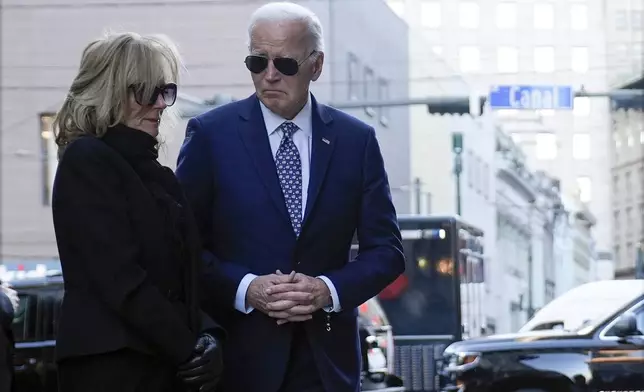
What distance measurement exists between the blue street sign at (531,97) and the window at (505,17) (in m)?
81.2

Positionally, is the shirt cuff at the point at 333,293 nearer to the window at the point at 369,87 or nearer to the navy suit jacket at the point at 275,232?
the navy suit jacket at the point at 275,232

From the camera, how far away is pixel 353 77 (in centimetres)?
3600

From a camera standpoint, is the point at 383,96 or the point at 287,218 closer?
the point at 287,218

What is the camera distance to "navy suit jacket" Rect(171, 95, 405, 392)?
3908 millimetres

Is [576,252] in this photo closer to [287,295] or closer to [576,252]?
[576,252]

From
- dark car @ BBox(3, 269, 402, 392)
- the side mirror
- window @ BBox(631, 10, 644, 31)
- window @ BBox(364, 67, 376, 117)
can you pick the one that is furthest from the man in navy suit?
window @ BBox(631, 10, 644, 31)

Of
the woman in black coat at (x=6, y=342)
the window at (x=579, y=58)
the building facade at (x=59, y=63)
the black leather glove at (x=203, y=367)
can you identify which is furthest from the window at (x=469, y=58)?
the black leather glove at (x=203, y=367)

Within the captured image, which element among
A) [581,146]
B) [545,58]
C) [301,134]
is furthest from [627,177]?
[301,134]

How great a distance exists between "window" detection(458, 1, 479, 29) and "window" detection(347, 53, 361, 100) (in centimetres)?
6502

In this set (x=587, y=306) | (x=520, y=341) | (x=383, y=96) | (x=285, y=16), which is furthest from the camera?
(x=383, y=96)

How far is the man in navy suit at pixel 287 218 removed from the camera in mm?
3891

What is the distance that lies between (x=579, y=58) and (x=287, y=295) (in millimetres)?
115432

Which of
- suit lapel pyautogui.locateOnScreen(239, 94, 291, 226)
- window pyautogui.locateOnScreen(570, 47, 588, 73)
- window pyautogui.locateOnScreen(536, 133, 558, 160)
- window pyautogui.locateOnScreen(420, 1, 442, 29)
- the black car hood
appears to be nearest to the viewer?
suit lapel pyautogui.locateOnScreen(239, 94, 291, 226)

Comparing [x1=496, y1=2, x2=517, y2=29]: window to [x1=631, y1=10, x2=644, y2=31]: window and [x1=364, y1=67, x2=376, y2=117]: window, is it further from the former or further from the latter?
[x1=364, y1=67, x2=376, y2=117]: window
